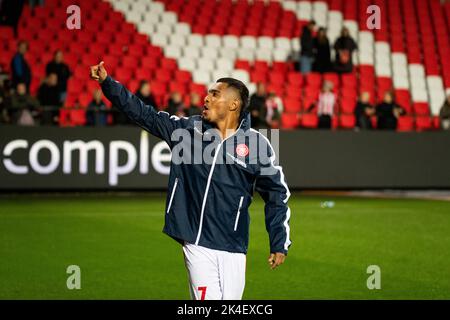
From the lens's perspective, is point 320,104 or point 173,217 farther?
point 320,104

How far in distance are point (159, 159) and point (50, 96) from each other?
9.14ft

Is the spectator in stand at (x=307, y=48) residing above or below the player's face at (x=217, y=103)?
above

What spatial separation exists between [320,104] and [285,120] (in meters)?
2.00

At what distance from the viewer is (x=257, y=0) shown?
89.4 ft

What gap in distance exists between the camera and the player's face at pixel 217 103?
17.1ft

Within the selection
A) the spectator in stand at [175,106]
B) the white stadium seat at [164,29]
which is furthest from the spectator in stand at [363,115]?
the white stadium seat at [164,29]

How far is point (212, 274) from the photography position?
5.10 m

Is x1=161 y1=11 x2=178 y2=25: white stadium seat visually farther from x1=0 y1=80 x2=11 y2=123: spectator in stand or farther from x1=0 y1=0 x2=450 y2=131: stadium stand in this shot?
x1=0 y1=80 x2=11 y2=123: spectator in stand

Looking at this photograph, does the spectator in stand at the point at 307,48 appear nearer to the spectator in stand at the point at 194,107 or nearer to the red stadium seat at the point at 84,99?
the spectator in stand at the point at 194,107

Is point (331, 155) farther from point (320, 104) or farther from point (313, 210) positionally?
point (313, 210)

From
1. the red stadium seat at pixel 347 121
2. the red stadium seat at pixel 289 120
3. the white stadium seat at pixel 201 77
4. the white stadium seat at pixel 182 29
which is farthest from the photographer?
the white stadium seat at pixel 182 29
